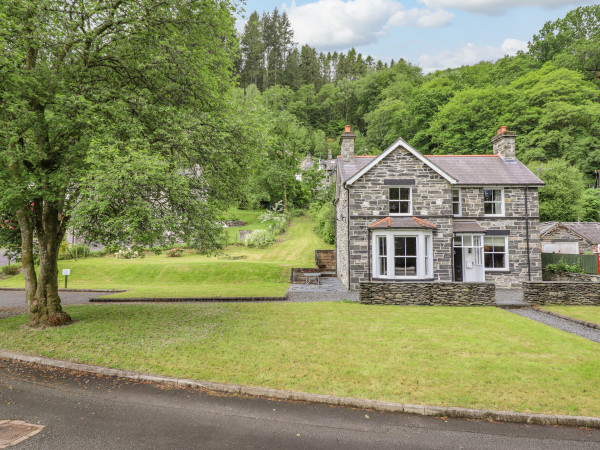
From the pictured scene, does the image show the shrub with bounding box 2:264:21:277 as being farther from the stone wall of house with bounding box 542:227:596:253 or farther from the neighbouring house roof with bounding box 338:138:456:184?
the stone wall of house with bounding box 542:227:596:253

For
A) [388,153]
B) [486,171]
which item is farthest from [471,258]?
[388,153]

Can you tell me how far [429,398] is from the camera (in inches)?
258

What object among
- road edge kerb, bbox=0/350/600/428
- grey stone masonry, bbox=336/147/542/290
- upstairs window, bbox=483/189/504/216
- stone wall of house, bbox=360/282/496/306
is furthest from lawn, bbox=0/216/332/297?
upstairs window, bbox=483/189/504/216

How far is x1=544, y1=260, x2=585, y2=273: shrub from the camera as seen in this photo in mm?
22453

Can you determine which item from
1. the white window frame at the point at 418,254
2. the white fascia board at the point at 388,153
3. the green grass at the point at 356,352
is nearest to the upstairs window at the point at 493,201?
the white fascia board at the point at 388,153

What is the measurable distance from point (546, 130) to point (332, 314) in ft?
149

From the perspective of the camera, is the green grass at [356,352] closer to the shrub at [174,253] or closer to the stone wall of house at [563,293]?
the stone wall of house at [563,293]

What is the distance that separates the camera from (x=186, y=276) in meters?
25.8

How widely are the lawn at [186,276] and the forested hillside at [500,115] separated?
6055 mm

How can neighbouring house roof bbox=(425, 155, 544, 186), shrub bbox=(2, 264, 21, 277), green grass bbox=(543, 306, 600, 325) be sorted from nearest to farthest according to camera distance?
green grass bbox=(543, 306, 600, 325), neighbouring house roof bbox=(425, 155, 544, 186), shrub bbox=(2, 264, 21, 277)

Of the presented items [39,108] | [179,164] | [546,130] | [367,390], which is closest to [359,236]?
[179,164]

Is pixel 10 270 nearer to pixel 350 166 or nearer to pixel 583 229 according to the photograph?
pixel 350 166

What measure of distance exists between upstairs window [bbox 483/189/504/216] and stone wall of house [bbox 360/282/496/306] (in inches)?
288

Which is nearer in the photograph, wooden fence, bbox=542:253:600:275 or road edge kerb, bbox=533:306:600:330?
road edge kerb, bbox=533:306:600:330
